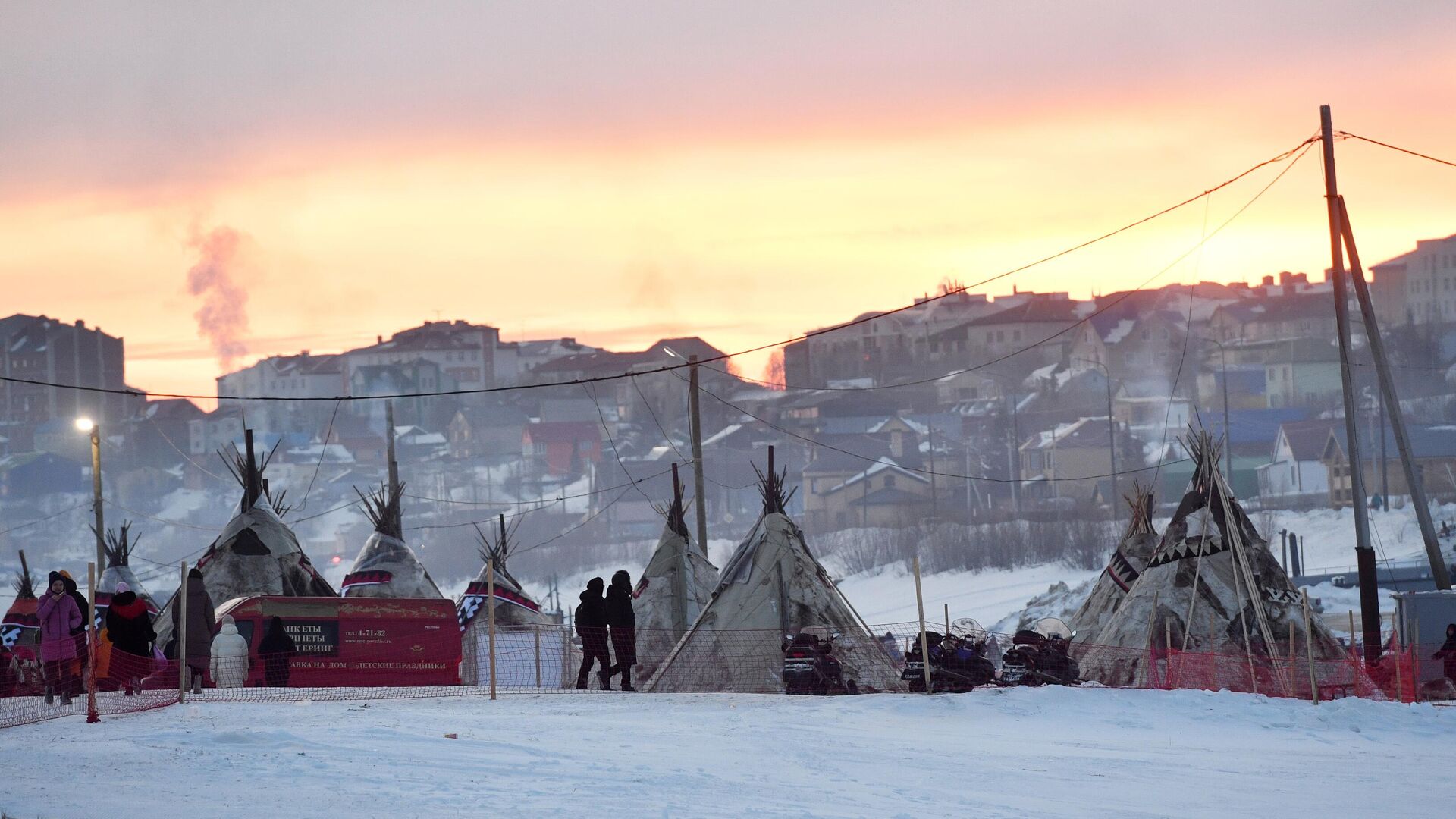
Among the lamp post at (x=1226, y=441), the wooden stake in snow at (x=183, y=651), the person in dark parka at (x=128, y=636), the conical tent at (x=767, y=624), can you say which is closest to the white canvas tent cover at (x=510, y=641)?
the conical tent at (x=767, y=624)

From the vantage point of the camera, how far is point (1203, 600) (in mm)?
26547

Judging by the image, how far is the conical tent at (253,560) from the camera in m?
30.2

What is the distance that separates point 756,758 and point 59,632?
8527mm

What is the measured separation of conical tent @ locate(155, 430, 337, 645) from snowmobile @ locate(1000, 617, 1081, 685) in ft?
45.7

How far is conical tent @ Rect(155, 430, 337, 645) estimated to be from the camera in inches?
1187

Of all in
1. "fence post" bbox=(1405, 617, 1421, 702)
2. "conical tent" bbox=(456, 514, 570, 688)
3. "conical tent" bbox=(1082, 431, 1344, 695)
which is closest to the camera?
"fence post" bbox=(1405, 617, 1421, 702)

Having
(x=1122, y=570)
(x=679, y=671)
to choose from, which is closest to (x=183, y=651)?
(x=679, y=671)

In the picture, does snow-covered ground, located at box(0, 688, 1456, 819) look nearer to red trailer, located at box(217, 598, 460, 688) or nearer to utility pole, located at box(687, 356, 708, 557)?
red trailer, located at box(217, 598, 460, 688)

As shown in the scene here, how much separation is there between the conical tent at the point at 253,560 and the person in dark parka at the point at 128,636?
9.14 m

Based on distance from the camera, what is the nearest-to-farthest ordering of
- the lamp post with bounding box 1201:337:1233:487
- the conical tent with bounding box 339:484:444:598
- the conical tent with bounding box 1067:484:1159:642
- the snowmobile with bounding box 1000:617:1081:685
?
the snowmobile with bounding box 1000:617:1081:685, the conical tent with bounding box 1067:484:1159:642, the conical tent with bounding box 339:484:444:598, the lamp post with bounding box 1201:337:1233:487

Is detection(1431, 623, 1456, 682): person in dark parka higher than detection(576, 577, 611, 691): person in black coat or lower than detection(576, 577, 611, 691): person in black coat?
lower

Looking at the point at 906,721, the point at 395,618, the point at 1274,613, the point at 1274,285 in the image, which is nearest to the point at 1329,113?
the point at 1274,613

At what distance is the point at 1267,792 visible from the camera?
13.8m

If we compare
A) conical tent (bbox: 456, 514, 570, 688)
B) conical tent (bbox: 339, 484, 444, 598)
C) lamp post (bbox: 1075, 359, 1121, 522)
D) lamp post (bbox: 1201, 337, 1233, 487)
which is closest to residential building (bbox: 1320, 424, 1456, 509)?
lamp post (bbox: 1201, 337, 1233, 487)
